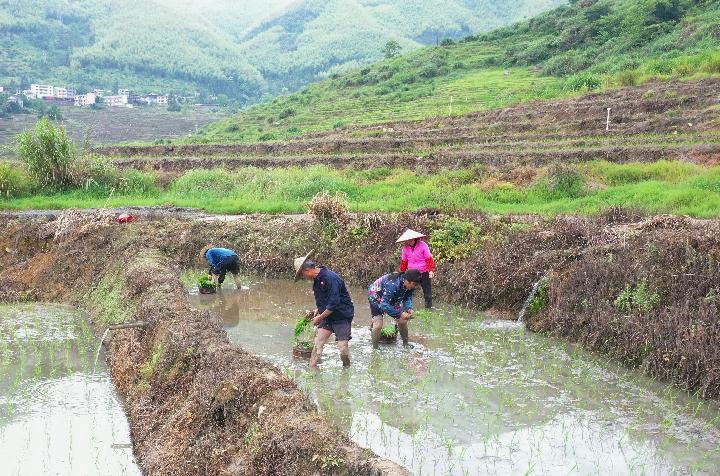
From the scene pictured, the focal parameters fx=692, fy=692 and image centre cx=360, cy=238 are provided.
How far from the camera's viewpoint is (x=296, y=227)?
1598cm

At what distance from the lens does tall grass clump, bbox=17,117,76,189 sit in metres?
21.9

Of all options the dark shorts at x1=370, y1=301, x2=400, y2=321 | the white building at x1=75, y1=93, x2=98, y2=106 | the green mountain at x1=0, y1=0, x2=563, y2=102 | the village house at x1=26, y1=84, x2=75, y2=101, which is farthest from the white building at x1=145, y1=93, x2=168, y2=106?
the dark shorts at x1=370, y1=301, x2=400, y2=321

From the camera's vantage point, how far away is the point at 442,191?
19.2 metres

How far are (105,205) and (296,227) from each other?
7357mm

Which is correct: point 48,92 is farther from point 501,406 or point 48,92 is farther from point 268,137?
point 501,406

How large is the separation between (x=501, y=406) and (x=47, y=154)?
19.7 meters

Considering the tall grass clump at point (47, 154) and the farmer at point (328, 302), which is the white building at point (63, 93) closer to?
the tall grass clump at point (47, 154)

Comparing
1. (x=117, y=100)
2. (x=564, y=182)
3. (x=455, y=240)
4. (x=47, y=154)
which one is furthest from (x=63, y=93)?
(x=455, y=240)

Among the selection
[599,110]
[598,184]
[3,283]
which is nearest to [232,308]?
[3,283]

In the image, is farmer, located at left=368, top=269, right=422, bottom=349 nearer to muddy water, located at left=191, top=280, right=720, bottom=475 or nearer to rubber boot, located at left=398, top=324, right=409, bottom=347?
rubber boot, located at left=398, top=324, right=409, bottom=347

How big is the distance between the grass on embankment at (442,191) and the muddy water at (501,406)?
19.0ft

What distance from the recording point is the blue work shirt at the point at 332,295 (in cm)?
845

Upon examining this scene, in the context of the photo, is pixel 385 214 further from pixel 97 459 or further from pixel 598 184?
pixel 97 459

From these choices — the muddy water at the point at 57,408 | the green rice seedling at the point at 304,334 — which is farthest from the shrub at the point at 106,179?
the green rice seedling at the point at 304,334
